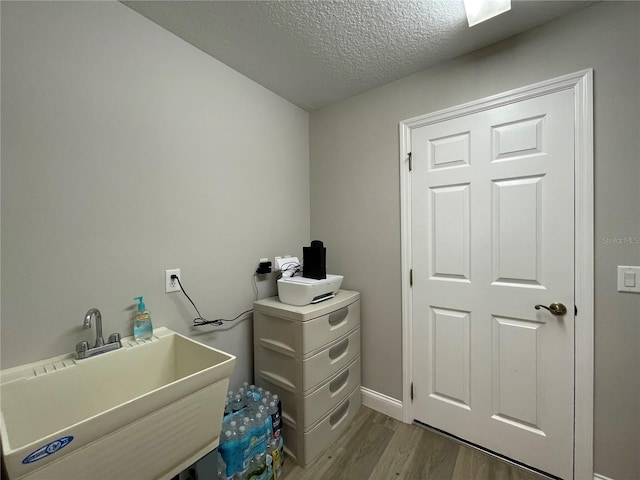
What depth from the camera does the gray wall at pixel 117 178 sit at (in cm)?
98

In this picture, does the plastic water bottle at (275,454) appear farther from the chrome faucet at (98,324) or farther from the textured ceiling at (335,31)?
the textured ceiling at (335,31)

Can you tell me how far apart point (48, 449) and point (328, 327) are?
122 centimetres

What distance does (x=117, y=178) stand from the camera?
3.97ft

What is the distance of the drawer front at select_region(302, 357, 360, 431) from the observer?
1472 millimetres

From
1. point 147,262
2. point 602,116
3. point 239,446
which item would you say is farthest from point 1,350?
point 602,116

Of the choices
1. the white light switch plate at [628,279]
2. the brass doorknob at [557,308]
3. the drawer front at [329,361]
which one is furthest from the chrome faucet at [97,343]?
the white light switch plate at [628,279]

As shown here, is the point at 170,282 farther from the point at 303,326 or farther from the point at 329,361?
the point at 329,361

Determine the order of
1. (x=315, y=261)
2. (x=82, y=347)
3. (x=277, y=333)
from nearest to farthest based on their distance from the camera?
(x=82, y=347)
(x=277, y=333)
(x=315, y=261)

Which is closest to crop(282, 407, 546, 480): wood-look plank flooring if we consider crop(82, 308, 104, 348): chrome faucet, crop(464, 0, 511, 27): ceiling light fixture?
crop(82, 308, 104, 348): chrome faucet

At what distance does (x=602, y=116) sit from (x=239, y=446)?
7.58 feet

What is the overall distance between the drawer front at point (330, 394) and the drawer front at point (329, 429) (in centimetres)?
4

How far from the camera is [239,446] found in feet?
3.96

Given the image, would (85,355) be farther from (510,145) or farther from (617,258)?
(617,258)

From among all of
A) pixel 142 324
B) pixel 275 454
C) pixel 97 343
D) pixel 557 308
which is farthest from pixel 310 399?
pixel 557 308
